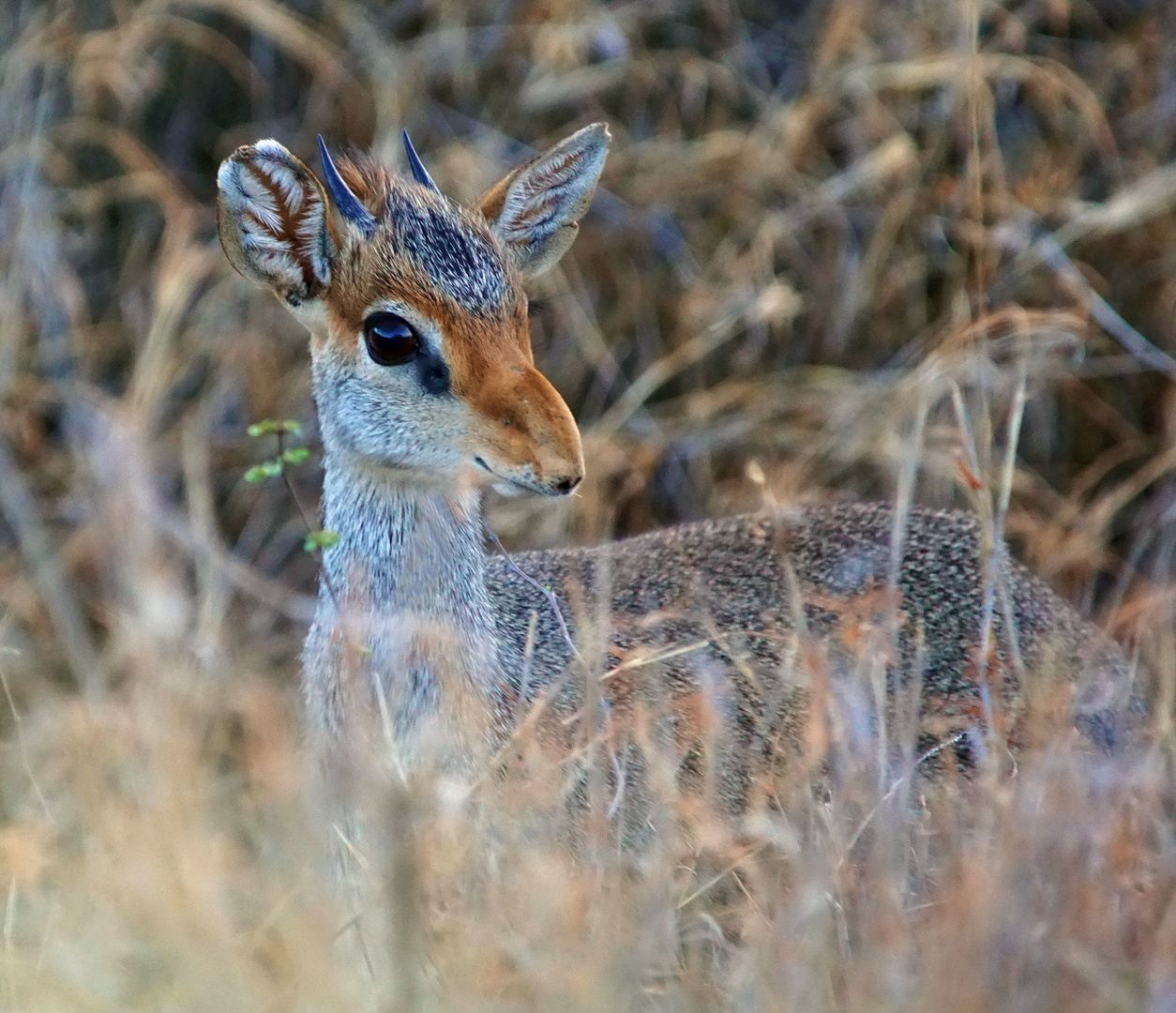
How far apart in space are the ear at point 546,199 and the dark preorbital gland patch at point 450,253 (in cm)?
19

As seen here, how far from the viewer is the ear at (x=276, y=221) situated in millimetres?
3107

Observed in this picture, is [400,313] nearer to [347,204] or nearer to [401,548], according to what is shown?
[347,204]

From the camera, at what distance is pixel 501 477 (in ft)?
9.55

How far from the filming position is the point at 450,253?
3.21 metres

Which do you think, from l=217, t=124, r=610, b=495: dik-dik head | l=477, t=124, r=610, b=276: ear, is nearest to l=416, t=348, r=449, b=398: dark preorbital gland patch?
l=217, t=124, r=610, b=495: dik-dik head

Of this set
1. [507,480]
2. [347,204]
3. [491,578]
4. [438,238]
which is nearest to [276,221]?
[347,204]

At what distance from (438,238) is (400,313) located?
0.20m

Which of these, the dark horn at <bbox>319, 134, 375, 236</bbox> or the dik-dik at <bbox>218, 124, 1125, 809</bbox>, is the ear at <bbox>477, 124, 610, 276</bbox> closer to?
the dik-dik at <bbox>218, 124, 1125, 809</bbox>

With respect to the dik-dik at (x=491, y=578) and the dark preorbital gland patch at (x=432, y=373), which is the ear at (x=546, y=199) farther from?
the dark preorbital gland patch at (x=432, y=373)

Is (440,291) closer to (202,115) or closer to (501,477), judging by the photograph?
(501,477)

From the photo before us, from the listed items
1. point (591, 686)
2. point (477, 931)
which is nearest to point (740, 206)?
point (591, 686)

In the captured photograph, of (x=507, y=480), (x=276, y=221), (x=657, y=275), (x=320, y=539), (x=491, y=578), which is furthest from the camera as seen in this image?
(x=657, y=275)

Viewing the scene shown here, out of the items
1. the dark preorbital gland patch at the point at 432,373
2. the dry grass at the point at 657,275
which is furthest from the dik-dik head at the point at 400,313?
the dry grass at the point at 657,275

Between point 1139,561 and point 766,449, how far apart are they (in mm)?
1160
